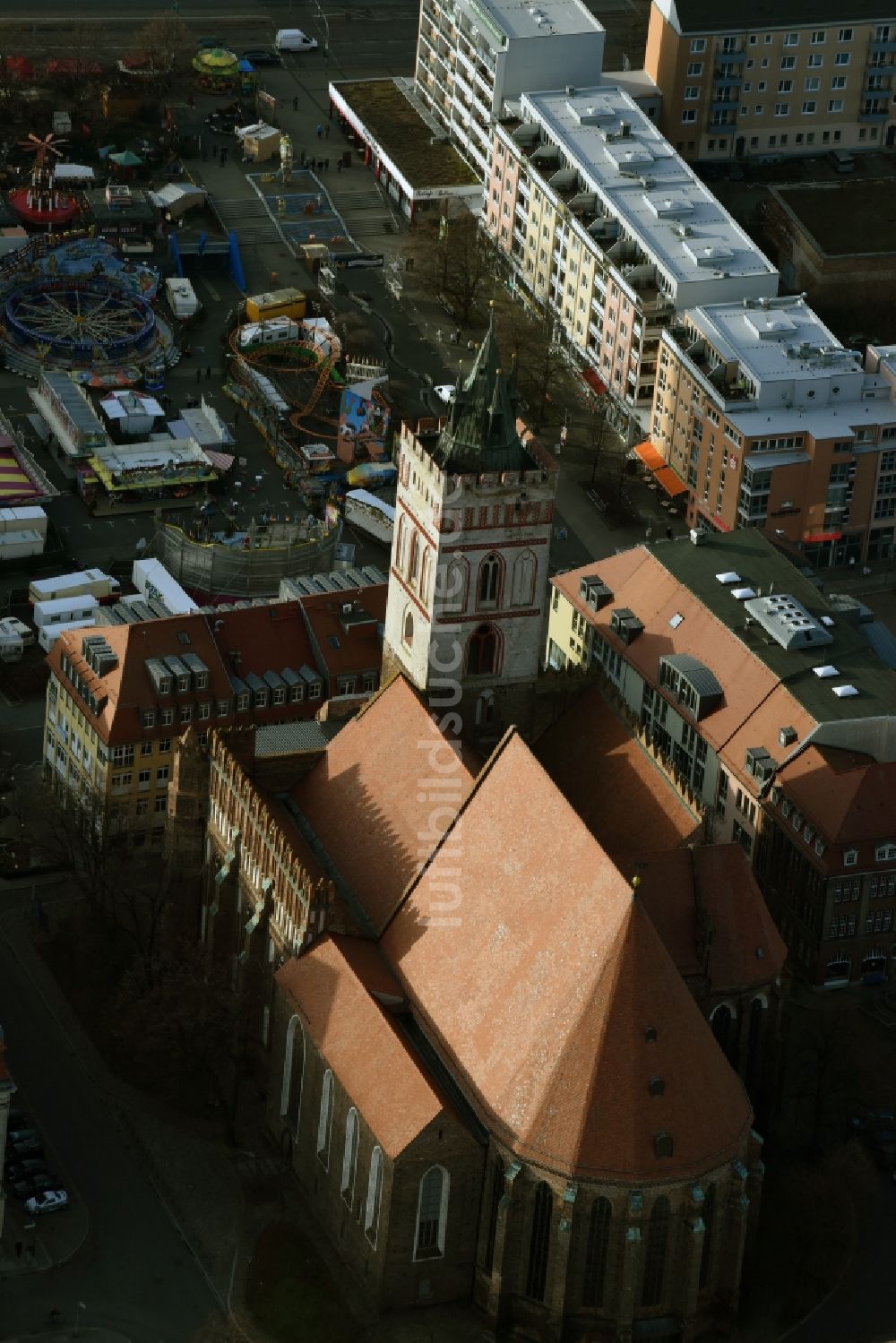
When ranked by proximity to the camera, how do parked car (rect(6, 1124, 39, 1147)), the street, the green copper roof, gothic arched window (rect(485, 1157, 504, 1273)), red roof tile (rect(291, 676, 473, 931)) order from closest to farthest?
gothic arched window (rect(485, 1157, 504, 1273)), the street, red roof tile (rect(291, 676, 473, 931)), the green copper roof, parked car (rect(6, 1124, 39, 1147))

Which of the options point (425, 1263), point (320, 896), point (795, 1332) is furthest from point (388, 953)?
point (795, 1332)

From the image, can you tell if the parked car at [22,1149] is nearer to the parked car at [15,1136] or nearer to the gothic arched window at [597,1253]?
the parked car at [15,1136]

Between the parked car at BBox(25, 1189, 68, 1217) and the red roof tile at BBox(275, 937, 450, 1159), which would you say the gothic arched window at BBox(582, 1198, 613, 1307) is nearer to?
the red roof tile at BBox(275, 937, 450, 1159)

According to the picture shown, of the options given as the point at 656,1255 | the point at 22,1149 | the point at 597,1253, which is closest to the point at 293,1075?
the point at 22,1149

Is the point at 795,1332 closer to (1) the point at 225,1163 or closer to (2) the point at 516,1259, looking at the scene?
(2) the point at 516,1259

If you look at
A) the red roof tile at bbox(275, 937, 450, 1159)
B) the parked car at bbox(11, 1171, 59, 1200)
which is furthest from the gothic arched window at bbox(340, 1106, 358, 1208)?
the parked car at bbox(11, 1171, 59, 1200)
